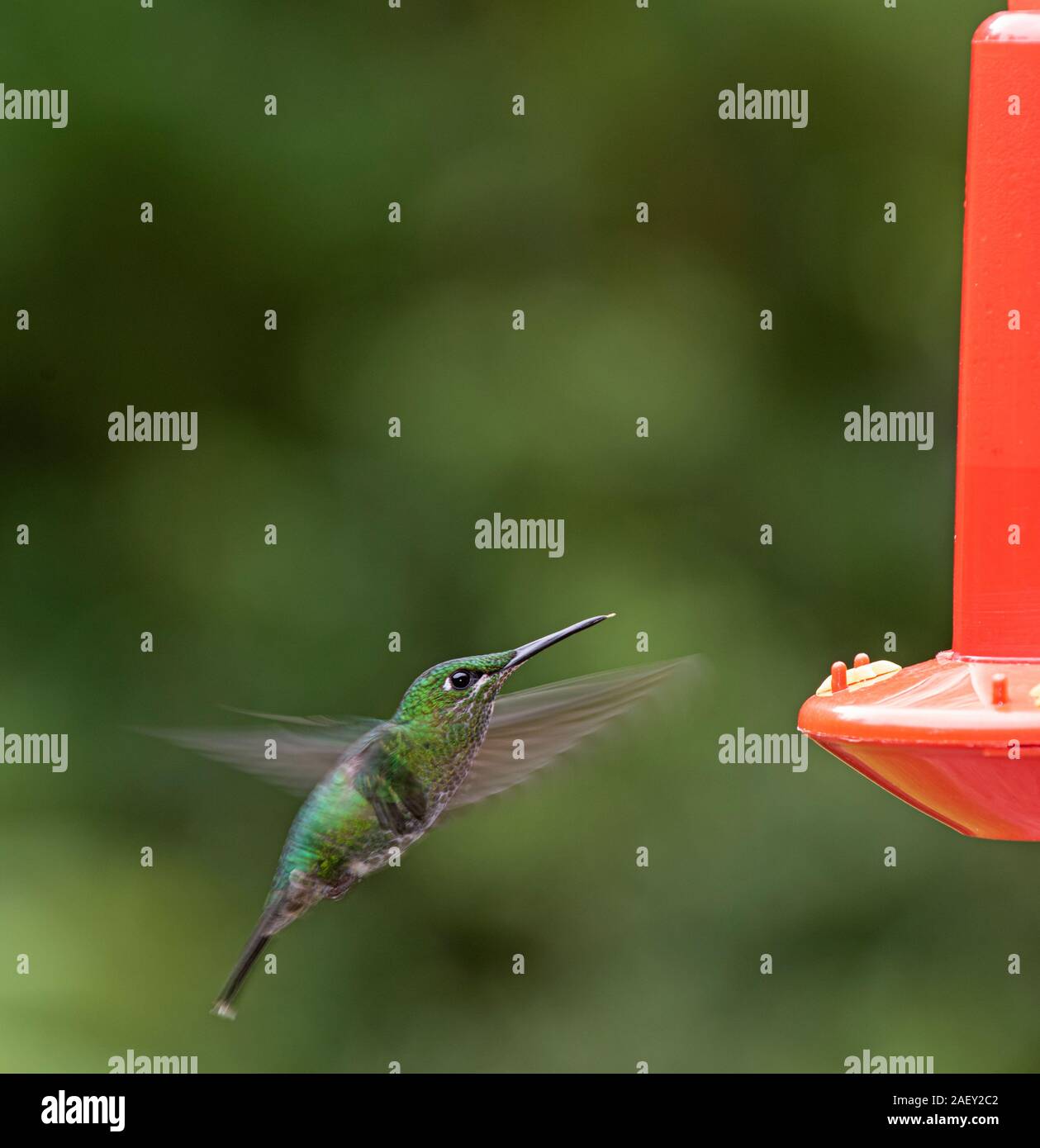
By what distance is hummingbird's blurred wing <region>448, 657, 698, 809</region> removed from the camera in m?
2.51

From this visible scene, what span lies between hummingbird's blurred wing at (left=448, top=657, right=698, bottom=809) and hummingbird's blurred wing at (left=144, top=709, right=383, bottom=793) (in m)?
0.22

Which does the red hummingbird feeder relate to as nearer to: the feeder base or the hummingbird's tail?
the feeder base

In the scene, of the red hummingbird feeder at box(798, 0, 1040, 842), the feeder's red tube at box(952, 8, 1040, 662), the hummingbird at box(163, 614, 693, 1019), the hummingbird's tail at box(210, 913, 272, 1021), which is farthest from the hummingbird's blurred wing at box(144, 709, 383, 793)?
the feeder's red tube at box(952, 8, 1040, 662)

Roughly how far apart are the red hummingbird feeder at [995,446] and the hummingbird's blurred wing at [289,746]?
956 millimetres

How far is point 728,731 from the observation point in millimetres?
5008

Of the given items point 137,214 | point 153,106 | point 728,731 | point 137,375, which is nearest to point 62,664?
point 137,375

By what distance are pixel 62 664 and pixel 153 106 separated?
1.78m

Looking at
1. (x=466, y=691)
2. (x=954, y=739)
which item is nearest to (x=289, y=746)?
(x=466, y=691)

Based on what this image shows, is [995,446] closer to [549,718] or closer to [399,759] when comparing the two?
[549,718]

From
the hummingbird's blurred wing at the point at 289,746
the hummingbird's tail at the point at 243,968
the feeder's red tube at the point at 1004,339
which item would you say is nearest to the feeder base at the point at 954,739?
the feeder's red tube at the point at 1004,339

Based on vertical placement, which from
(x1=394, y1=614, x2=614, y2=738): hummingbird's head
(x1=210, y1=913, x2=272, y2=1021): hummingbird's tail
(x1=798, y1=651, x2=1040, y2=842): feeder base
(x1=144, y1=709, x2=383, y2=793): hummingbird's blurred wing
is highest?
(x1=394, y1=614, x2=614, y2=738): hummingbird's head

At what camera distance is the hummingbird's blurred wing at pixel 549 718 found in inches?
98.7

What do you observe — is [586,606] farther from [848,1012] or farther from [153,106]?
[153,106]

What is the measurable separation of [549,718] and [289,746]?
47 centimetres
